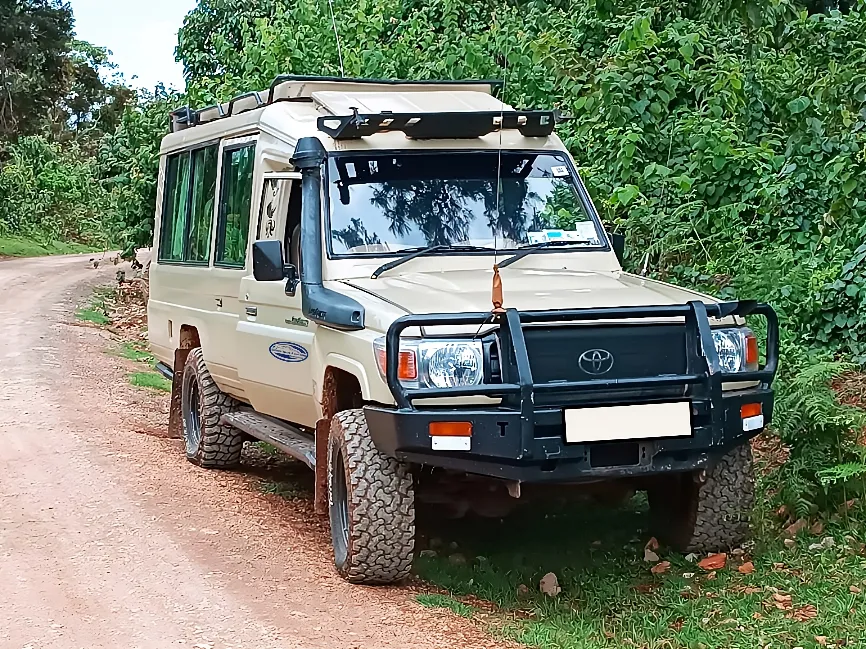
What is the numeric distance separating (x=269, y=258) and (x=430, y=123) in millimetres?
1136

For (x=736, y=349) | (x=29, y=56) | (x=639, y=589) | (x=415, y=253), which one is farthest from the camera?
(x=29, y=56)

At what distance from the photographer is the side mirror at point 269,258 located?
5.96 metres

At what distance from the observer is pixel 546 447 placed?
4.80m

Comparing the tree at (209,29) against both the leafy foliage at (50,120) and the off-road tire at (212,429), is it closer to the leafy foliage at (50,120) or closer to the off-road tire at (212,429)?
the leafy foliage at (50,120)

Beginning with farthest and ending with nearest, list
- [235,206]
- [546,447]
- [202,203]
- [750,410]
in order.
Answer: [202,203], [235,206], [750,410], [546,447]

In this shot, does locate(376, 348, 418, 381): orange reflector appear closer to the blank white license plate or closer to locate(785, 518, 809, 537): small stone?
the blank white license plate

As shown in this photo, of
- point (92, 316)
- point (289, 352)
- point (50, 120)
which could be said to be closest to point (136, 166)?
point (92, 316)

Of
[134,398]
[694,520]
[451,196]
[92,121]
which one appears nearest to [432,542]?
[694,520]

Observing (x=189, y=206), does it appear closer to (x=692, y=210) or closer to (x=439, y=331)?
(x=692, y=210)

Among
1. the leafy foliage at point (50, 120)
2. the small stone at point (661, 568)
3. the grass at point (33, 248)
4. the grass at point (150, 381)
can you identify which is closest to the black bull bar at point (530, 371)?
the small stone at point (661, 568)

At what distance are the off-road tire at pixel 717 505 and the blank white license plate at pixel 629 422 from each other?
643 millimetres

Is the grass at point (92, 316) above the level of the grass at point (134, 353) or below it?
above

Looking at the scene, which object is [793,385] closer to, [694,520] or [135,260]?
[694,520]

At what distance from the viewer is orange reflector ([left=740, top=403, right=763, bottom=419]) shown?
16.9ft
